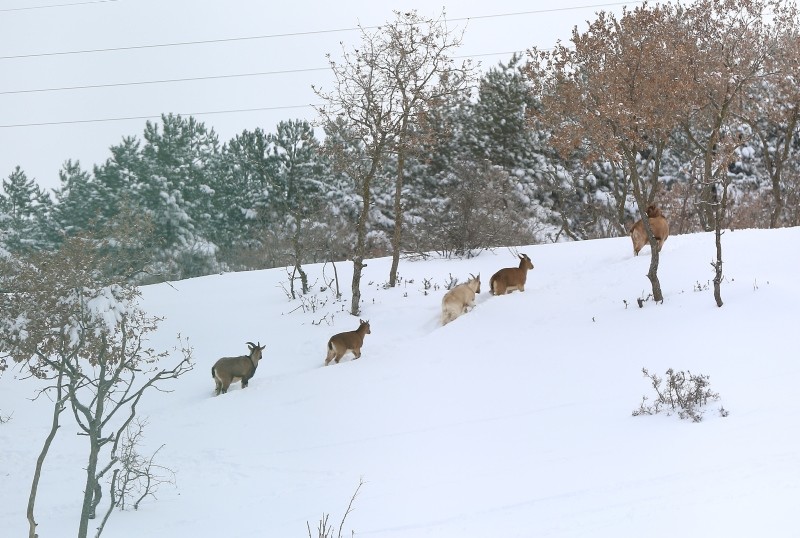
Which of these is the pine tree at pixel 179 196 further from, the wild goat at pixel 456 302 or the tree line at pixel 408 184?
the wild goat at pixel 456 302

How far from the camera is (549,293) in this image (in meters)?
17.1

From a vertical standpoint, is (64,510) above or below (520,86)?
below

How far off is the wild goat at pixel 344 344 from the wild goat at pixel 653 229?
685cm

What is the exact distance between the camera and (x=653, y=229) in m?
17.0

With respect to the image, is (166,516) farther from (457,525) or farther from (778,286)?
(778,286)

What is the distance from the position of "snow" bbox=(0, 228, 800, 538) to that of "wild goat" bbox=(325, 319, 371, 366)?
1.11ft

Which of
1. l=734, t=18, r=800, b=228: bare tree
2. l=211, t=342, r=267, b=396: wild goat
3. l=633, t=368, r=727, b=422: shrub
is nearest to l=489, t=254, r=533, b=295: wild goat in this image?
l=211, t=342, r=267, b=396: wild goat

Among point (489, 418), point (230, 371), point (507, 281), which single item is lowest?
point (489, 418)

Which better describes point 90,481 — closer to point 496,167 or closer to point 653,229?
point 653,229

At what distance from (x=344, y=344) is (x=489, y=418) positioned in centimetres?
445

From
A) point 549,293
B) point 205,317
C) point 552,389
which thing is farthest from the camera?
point 205,317

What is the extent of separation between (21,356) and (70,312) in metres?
1.19

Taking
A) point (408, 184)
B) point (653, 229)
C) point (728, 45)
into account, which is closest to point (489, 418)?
point (653, 229)

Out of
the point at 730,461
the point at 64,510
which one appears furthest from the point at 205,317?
the point at 730,461
